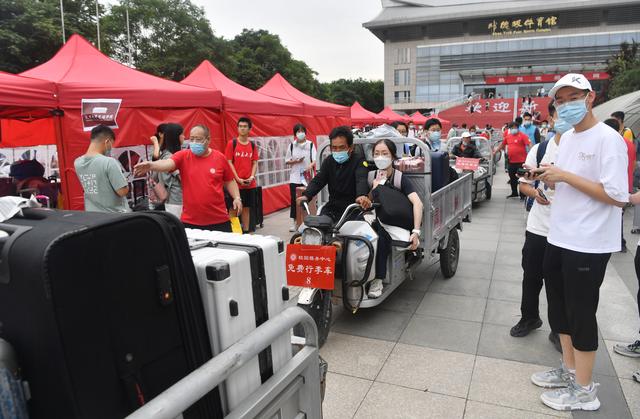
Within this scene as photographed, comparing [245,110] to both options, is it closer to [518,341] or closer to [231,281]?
[518,341]

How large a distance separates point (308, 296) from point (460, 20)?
7901 cm

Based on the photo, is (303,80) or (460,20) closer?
(303,80)

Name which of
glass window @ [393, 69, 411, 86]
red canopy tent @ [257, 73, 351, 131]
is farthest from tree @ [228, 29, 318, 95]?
red canopy tent @ [257, 73, 351, 131]

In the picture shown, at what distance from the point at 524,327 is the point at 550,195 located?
1.34 metres

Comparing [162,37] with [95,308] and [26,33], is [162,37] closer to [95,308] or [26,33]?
[26,33]

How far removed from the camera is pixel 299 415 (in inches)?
67.8

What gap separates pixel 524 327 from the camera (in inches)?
151

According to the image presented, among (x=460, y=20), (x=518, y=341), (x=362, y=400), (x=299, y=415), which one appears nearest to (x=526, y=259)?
(x=518, y=341)

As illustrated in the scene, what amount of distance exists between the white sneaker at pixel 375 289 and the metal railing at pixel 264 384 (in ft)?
7.00

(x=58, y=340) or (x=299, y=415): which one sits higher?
(x=58, y=340)

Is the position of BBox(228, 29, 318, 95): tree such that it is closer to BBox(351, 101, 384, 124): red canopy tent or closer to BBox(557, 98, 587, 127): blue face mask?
BBox(351, 101, 384, 124): red canopy tent

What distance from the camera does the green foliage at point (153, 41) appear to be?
76.9ft

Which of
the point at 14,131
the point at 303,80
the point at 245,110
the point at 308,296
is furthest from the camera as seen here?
the point at 303,80

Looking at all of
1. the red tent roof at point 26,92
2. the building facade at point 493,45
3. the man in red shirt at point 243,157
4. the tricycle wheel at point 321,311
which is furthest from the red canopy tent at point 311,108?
the building facade at point 493,45
